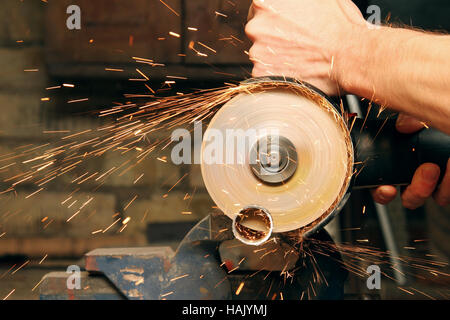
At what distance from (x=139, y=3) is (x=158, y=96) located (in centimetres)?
51

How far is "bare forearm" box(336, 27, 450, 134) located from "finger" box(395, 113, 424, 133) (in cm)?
7

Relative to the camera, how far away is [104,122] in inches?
86.3

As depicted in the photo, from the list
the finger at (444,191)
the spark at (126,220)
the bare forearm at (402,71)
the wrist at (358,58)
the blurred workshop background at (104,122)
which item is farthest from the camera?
the spark at (126,220)

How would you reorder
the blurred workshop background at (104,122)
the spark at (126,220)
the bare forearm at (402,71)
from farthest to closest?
the spark at (126,220)
the blurred workshop background at (104,122)
the bare forearm at (402,71)

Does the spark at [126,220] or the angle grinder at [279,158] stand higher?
the angle grinder at [279,158]

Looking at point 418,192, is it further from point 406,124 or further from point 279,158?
point 279,158

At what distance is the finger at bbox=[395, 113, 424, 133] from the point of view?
93 centimetres

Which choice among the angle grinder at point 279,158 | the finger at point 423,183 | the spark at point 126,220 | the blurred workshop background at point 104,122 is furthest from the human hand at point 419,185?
the spark at point 126,220

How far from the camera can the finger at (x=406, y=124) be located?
3.06ft

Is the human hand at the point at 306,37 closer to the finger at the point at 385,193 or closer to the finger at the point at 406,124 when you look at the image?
the finger at the point at 406,124

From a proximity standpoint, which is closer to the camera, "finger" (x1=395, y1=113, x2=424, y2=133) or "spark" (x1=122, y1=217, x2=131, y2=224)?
"finger" (x1=395, y1=113, x2=424, y2=133)

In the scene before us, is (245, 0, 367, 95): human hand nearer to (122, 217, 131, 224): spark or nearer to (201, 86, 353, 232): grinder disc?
(201, 86, 353, 232): grinder disc

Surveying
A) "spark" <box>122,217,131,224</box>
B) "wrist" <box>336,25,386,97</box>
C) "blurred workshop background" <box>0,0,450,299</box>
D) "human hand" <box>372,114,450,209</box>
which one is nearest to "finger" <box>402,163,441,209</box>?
"human hand" <box>372,114,450,209</box>

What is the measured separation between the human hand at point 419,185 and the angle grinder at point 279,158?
5.8 inches
